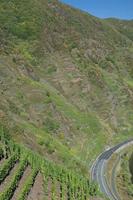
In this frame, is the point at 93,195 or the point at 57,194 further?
the point at 93,195

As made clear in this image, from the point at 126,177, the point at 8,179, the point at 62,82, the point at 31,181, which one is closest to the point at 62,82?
the point at 62,82

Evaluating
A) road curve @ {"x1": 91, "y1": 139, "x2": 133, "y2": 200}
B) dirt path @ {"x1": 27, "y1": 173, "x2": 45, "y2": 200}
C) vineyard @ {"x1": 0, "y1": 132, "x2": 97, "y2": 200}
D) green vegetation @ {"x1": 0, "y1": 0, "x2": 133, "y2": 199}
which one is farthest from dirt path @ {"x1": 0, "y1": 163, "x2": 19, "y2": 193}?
road curve @ {"x1": 91, "y1": 139, "x2": 133, "y2": 200}

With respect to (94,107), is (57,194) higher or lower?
lower

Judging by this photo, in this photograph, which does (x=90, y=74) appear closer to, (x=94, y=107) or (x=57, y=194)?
(x=94, y=107)

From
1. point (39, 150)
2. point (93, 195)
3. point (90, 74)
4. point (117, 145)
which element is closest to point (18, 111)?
point (39, 150)

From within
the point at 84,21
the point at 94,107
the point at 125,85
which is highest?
the point at 84,21

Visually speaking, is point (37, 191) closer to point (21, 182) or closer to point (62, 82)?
point (21, 182)

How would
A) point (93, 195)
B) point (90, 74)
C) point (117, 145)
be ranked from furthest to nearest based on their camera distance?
point (90, 74)
point (117, 145)
point (93, 195)
